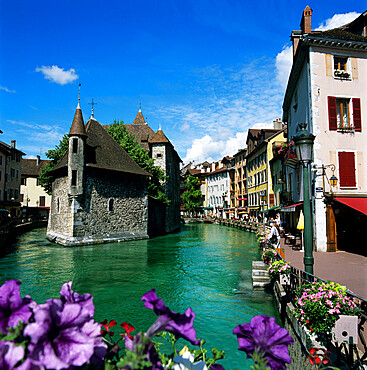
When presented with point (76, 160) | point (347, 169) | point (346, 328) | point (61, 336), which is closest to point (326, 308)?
point (346, 328)

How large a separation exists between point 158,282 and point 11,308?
37.9 feet

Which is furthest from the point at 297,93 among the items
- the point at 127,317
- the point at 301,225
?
the point at 127,317

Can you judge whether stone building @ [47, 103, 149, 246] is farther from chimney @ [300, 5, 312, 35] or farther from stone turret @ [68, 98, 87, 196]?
chimney @ [300, 5, 312, 35]

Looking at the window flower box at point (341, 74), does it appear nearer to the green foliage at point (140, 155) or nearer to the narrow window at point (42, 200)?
the green foliage at point (140, 155)

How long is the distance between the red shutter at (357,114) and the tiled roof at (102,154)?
18020 millimetres

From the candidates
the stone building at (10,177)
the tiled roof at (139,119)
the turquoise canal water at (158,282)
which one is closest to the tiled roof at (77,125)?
the turquoise canal water at (158,282)

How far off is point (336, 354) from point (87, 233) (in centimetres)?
2300

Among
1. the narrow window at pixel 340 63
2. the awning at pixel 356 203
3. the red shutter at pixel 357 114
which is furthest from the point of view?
the narrow window at pixel 340 63

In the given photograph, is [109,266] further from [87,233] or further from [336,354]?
[336,354]

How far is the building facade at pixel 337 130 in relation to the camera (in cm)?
1573

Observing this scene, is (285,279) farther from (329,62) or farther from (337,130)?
(329,62)

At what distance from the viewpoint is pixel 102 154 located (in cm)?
2750

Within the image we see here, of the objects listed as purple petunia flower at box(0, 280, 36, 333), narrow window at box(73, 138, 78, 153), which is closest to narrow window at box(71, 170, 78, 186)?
narrow window at box(73, 138, 78, 153)

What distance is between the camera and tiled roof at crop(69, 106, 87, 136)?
80.3 feet
